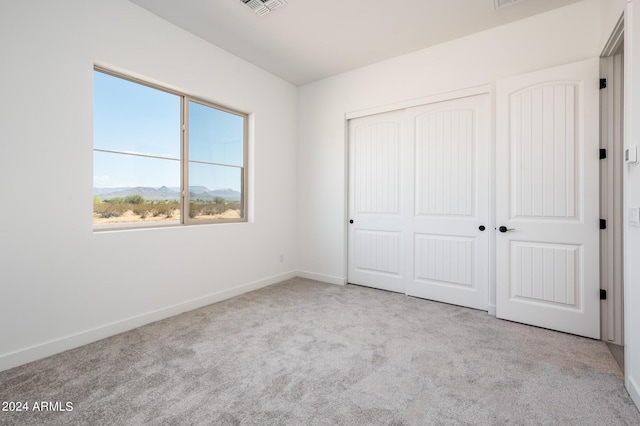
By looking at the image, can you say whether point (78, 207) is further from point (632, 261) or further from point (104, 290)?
point (632, 261)

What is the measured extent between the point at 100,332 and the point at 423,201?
139 inches

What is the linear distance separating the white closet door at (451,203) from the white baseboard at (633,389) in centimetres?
141

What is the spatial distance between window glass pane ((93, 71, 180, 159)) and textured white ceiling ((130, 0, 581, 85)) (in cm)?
77

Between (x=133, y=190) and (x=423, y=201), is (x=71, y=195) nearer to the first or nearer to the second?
(x=133, y=190)

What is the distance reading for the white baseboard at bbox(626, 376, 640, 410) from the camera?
1713 millimetres

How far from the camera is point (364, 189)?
422cm

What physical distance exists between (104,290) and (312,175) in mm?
A: 2951

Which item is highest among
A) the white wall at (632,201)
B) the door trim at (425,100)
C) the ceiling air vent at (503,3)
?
the ceiling air vent at (503,3)

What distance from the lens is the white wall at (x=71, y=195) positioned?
2.15m

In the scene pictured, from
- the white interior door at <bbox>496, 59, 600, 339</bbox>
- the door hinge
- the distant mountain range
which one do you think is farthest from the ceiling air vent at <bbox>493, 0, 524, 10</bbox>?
the distant mountain range

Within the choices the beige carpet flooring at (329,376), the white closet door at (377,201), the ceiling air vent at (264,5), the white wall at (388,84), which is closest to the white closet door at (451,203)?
the white closet door at (377,201)

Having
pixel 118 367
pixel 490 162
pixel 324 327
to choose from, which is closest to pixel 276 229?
pixel 324 327

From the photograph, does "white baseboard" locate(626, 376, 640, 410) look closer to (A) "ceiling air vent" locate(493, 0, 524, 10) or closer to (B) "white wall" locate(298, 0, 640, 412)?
(B) "white wall" locate(298, 0, 640, 412)

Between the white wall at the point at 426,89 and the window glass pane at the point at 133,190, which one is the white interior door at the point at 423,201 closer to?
the white wall at the point at 426,89
